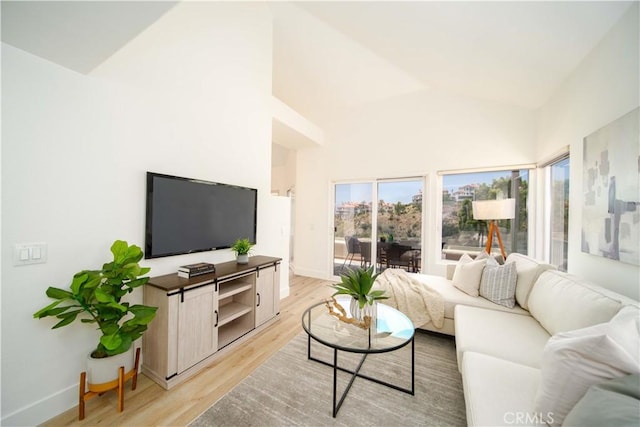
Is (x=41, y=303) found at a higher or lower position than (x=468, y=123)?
lower

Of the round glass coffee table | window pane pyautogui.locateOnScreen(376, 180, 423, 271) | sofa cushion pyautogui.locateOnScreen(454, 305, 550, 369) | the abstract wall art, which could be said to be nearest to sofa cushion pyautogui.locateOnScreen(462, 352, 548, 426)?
sofa cushion pyautogui.locateOnScreen(454, 305, 550, 369)

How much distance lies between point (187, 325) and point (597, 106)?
147 inches

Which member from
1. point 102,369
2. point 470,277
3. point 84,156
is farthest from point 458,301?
point 84,156

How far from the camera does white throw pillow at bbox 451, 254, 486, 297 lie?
7.89 feet

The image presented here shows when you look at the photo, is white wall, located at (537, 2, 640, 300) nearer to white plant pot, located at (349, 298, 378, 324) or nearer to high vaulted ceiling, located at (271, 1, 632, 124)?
high vaulted ceiling, located at (271, 1, 632, 124)

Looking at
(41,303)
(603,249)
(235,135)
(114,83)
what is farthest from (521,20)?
(41,303)

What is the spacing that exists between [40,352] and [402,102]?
4.98 meters

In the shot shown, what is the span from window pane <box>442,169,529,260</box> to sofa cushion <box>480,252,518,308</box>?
110cm

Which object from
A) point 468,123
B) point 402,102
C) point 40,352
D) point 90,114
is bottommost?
point 40,352

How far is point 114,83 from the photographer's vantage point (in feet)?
5.81

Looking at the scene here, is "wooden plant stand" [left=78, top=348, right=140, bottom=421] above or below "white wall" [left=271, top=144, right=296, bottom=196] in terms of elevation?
below

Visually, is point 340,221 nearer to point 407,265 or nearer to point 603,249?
point 407,265

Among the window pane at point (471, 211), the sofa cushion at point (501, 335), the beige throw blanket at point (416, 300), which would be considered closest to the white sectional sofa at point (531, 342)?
the sofa cushion at point (501, 335)

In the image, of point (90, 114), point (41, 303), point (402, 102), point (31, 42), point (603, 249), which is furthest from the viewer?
point (402, 102)
